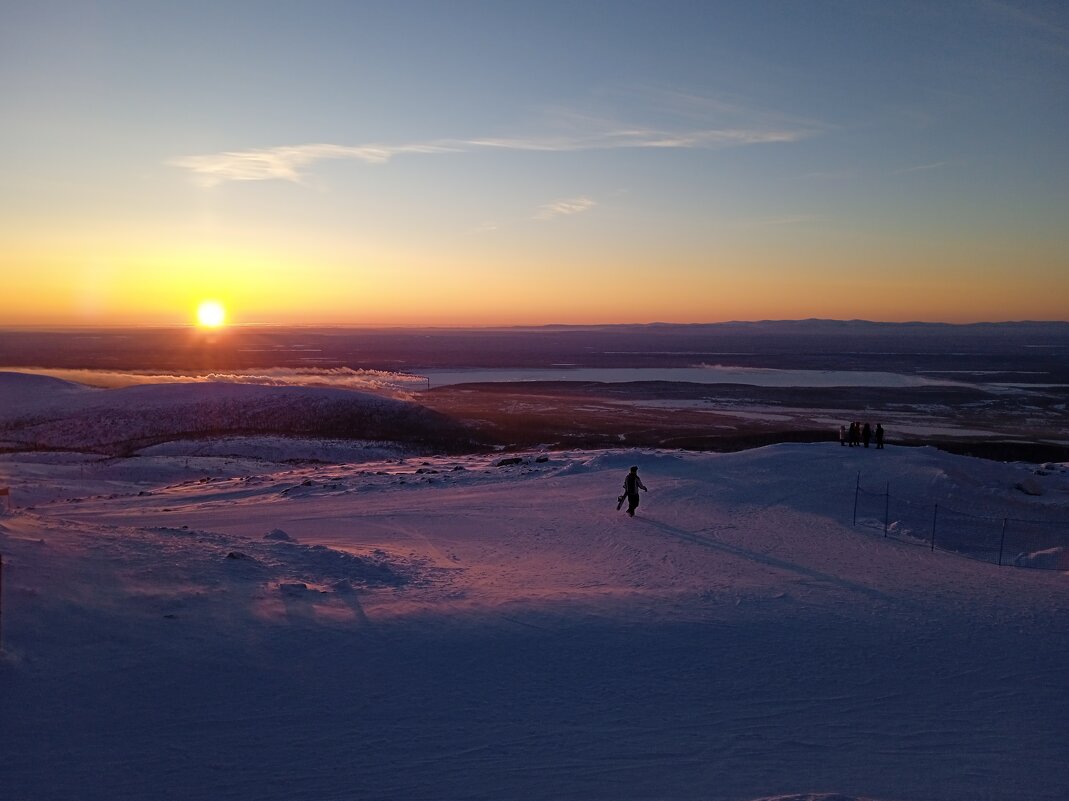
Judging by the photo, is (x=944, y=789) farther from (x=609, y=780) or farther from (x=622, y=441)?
(x=622, y=441)

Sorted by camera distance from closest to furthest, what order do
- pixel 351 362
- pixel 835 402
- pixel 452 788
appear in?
pixel 452 788, pixel 835 402, pixel 351 362

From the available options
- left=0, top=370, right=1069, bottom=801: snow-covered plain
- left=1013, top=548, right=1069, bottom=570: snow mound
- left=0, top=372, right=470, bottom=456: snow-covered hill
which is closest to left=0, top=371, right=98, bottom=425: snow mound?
left=0, top=372, right=470, bottom=456: snow-covered hill

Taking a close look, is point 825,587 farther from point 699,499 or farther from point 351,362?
point 351,362

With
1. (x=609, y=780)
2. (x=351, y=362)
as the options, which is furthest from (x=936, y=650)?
(x=351, y=362)

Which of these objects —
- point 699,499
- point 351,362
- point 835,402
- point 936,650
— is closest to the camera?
point 936,650

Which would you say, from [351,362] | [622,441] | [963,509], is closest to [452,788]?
[963,509]

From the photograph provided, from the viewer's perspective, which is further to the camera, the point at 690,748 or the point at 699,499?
the point at 699,499

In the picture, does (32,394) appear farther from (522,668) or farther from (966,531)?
(966,531)
